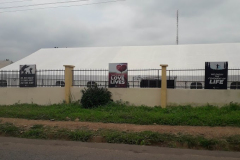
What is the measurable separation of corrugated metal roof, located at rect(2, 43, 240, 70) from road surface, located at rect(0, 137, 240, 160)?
12110 mm

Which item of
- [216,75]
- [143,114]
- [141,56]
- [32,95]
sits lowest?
[143,114]

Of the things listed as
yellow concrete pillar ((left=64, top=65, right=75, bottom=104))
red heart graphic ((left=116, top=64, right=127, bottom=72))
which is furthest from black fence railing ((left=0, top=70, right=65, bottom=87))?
red heart graphic ((left=116, top=64, right=127, bottom=72))

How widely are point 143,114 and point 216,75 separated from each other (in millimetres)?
3986

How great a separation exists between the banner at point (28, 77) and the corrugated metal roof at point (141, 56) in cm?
705

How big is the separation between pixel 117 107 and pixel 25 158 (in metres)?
5.67

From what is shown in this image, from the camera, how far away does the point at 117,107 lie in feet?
34.0

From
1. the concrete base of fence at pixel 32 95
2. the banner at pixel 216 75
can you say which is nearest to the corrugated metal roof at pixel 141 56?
the banner at pixel 216 75

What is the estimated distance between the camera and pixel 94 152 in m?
5.57

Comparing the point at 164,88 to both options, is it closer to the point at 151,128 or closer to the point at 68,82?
the point at 151,128

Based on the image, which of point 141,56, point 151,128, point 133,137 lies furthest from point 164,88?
point 141,56

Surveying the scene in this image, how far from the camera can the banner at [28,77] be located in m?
12.1

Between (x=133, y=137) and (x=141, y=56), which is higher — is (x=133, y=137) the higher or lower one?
the lower one

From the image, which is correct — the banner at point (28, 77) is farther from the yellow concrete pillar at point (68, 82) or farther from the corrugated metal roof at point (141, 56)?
the corrugated metal roof at point (141, 56)

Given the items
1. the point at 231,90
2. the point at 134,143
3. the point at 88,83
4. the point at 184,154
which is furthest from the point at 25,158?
the point at 231,90
